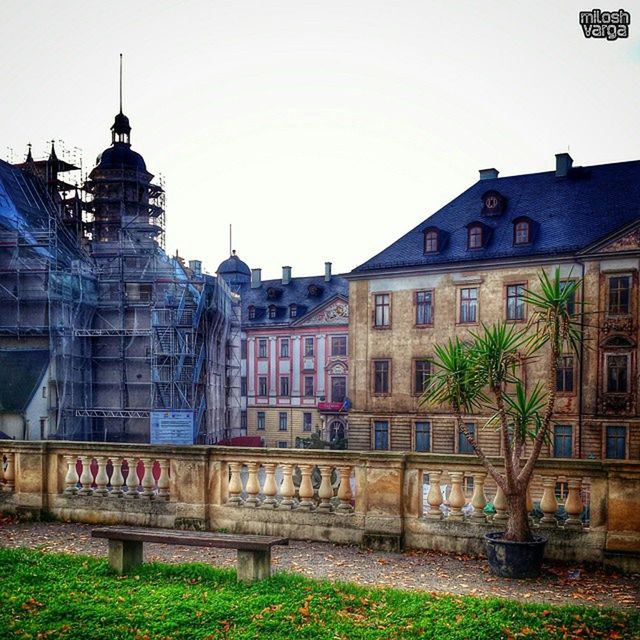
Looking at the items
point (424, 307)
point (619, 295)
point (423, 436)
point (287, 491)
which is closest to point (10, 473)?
point (287, 491)

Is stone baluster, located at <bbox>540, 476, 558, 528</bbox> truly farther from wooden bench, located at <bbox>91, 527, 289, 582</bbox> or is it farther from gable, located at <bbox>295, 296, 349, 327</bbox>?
gable, located at <bbox>295, 296, 349, 327</bbox>

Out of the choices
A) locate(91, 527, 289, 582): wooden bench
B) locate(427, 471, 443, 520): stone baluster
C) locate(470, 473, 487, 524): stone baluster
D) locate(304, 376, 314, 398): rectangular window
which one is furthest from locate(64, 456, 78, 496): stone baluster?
locate(304, 376, 314, 398): rectangular window

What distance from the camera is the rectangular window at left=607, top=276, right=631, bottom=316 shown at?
1222 inches

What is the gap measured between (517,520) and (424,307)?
91.6 ft

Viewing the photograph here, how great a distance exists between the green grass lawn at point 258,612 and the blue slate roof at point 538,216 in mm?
27725

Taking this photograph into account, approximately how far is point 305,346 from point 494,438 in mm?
28558

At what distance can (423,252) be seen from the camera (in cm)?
3609

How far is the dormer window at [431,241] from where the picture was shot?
3575cm

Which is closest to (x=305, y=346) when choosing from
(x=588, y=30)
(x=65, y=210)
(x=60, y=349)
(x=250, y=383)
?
(x=250, y=383)

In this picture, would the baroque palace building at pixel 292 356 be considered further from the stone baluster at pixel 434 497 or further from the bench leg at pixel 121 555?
the bench leg at pixel 121 555

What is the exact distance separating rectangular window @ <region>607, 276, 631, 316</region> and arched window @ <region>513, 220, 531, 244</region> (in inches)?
172

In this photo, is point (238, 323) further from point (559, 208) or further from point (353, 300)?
point (559, 208)

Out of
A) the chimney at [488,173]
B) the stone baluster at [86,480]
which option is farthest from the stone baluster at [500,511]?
the chimney at [488,173]

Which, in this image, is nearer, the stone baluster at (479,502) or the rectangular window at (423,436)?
the stone baluster at (479,502)
